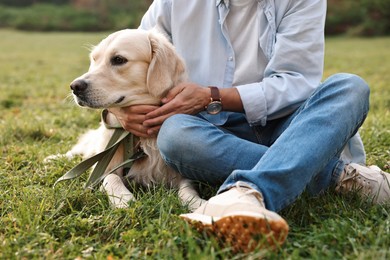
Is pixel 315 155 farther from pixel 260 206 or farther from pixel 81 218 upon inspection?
pixel 81 218

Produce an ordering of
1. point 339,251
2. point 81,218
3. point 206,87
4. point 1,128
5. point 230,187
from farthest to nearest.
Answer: point 1,128, point 206,87, point 81,218, point 230,187, point 339,251

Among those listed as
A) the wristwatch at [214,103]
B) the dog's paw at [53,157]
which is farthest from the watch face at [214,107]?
the dog's paw at [53,157]

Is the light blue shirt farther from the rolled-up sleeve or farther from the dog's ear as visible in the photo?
the dog's ear

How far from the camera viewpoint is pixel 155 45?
2969mm

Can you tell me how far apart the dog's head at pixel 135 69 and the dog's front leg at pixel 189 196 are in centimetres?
54

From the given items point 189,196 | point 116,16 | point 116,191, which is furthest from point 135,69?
point 116,16

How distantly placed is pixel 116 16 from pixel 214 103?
31.5m

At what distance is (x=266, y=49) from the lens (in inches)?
118

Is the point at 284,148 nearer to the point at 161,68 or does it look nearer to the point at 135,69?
the point at 161,68

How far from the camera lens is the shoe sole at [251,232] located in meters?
1.91

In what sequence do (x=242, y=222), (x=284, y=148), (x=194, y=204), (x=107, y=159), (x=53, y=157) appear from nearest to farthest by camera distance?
(x=242, y=222)
(x=284, y=148)
(x=194, y=204)
(x=107, y=159)
(x=53, y=157)

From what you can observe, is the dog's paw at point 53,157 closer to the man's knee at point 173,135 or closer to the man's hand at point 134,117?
the man's hand at point 134,117

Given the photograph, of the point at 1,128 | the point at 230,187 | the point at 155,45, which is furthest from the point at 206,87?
the point at 1,128

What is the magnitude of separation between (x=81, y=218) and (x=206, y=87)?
102cm
